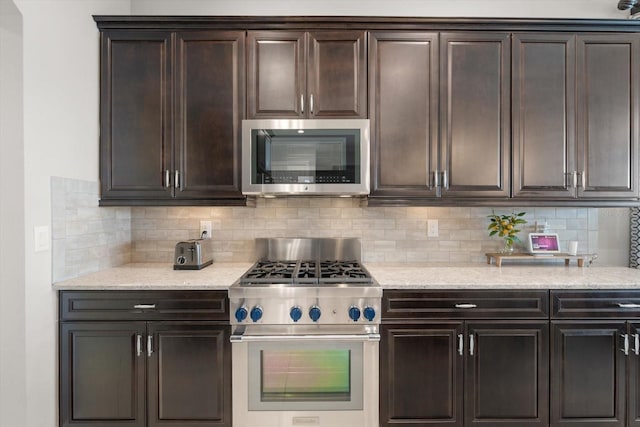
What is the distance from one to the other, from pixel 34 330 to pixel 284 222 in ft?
5.07

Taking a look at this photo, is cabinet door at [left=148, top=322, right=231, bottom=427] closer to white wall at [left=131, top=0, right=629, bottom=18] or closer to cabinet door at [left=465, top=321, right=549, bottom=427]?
cabinet door at [left=465, top=321, right=549, bottom=427]

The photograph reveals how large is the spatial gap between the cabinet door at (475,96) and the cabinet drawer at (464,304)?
29.0 inches

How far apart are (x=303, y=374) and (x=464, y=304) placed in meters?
0.97

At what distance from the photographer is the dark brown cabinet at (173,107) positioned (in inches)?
89.3

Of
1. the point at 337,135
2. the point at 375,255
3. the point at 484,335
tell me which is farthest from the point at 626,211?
the point at 337,135

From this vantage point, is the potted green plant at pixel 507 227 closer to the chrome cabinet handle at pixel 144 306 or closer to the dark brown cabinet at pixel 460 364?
the dark brown cabinet at pixel 460 364

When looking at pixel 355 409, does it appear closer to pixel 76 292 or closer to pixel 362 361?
pixel 362 361

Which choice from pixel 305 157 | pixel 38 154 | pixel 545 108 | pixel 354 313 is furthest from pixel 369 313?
pixel 38 154

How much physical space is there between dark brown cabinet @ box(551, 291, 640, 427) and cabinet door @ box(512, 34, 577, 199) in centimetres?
78

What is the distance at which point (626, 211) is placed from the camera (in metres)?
2.64

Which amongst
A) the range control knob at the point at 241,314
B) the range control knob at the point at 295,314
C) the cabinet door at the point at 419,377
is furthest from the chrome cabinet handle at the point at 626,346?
the range control knob at the point at 241,314

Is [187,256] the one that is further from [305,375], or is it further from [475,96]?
[475,96]

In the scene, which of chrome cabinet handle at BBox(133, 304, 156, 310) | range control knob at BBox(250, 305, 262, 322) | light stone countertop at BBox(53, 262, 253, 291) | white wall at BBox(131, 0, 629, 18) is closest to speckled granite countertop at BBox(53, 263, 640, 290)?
light stone countertop at BBox(53, 262, 253, 291)

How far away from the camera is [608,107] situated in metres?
2.27
